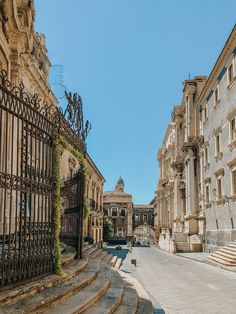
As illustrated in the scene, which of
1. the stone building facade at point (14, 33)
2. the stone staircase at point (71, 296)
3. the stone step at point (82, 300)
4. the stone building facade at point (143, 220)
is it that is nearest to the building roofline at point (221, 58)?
the stone building facade at point (14, 33)

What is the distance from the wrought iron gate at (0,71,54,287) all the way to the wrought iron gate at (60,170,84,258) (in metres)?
3.02

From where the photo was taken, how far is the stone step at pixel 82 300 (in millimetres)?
4773

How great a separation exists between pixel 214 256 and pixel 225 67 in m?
11.3

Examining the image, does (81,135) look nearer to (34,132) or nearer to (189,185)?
(34,132)

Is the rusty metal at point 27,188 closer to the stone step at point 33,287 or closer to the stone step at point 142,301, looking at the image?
the stone step at point 33,287

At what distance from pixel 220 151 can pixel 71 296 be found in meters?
20.9

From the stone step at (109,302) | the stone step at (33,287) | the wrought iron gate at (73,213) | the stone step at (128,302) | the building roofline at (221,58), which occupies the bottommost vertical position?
the stone step at (128,302)

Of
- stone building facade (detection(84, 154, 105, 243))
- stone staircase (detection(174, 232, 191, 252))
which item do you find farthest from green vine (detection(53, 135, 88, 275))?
stone staircase (detection(174, 232, 191, 252))

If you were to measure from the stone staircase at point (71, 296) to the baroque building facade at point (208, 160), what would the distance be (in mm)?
16255

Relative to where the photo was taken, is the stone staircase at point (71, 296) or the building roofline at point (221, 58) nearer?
the stone staircase at point (71, 296)

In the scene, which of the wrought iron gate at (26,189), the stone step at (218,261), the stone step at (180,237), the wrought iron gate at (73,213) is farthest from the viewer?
the stone step at (180,237)

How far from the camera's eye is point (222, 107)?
24.8m

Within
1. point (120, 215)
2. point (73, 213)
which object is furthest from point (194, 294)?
point (120, 215)

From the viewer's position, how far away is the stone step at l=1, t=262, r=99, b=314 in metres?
4.32
